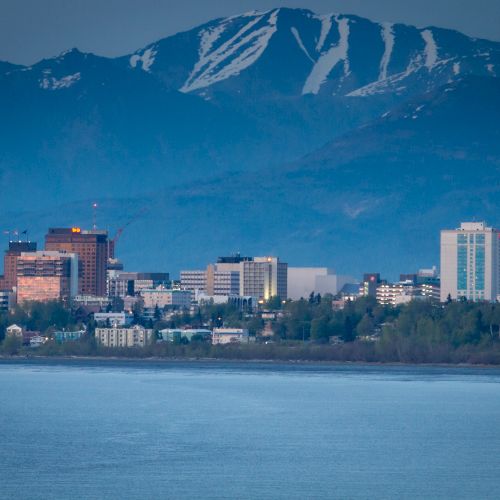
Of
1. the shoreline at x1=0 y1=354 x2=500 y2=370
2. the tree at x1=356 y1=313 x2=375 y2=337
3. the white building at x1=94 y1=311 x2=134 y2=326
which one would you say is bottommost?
the shoreline at x1=0 y1=354 x2=500 y2=370

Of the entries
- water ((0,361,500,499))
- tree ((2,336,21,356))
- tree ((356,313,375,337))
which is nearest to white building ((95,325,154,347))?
tree ((2,336,21,356))

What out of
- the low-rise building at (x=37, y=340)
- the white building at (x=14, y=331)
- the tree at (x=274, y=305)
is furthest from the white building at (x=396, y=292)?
the low-rise building at (x=37, y=340)

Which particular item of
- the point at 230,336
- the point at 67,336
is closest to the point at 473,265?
the point at 230,336

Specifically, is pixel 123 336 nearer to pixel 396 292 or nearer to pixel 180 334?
pixel 180 334

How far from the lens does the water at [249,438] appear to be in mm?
47250

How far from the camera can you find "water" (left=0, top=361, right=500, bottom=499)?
155 ft

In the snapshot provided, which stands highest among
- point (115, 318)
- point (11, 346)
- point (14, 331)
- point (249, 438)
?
point (115, 318)

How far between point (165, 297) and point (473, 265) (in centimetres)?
3001

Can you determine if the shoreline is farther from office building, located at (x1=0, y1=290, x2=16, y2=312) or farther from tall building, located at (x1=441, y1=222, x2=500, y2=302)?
tall building, located at (x1=441, y1=222, x2=500, y2=302)

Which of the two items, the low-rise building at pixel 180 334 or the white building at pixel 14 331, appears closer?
the low-rise building at pixel 180 334

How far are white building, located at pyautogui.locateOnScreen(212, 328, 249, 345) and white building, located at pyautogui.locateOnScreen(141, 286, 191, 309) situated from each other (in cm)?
5323

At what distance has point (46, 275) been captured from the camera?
19000 centimetres

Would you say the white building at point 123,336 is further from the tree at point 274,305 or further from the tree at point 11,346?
the tree at point 274,305

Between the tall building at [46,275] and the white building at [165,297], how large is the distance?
7.10 m
